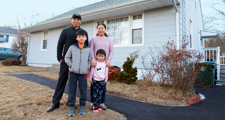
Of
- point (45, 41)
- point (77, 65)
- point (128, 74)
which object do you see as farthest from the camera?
point (45, 41)

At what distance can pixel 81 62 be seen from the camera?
7.06 ft

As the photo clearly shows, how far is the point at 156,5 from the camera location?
5109mm

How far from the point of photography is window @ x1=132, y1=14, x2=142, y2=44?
5887mm

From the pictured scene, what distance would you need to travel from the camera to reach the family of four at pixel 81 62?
2138 mm

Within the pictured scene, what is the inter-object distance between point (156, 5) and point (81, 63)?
4.38 m

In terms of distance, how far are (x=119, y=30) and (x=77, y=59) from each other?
4.66 m

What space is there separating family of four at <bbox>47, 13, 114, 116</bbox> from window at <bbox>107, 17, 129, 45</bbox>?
3.91m

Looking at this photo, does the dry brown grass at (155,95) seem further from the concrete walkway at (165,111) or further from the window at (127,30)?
the window at (127,30)

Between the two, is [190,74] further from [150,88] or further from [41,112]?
[41,112]

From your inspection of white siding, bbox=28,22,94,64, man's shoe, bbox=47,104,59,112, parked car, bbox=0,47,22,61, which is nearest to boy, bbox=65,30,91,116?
man's shoe, bbox=47,104,59,112

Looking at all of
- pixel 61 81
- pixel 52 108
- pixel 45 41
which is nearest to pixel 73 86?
pixel 61 81

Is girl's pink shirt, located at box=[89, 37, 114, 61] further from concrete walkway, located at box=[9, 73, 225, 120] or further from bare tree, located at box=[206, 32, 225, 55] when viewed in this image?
bare tree, located at box=[206, 32, 225, 55]

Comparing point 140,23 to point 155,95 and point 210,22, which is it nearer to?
point 155,95

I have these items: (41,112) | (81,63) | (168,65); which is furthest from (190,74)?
(41,112)
